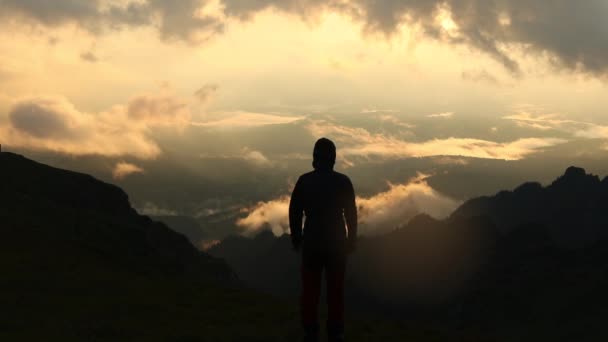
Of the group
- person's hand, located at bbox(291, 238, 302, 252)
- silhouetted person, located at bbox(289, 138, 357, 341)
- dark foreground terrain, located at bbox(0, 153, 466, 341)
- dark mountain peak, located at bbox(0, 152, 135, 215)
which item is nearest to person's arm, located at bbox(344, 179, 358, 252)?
silhouetted person, located at bbox(289, 138, 357, 341)

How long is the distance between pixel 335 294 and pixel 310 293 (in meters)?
0.54

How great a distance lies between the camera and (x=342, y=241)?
12492mm

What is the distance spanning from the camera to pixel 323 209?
1248 centimetres

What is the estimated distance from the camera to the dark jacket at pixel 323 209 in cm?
1239

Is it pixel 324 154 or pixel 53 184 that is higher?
pixel 53 184

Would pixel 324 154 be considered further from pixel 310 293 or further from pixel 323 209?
pixel 310 293

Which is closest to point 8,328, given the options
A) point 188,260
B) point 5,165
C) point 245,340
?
point 245,340

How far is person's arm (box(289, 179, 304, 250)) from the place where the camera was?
12547 mm

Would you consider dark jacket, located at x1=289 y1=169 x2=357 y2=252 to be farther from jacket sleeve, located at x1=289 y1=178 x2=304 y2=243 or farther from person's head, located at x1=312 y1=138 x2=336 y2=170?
person's head, located at x1=312 y1=138 x2=336 y2=170

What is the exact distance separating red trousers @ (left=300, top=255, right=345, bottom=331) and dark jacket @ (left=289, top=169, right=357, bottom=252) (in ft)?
1.01

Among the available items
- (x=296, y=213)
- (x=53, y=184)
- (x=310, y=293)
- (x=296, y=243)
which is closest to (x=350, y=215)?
(x=296, y=213)

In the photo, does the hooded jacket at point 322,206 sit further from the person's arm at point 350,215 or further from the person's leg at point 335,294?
the person's leg at point 335,294

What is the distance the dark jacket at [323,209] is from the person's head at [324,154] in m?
0.11

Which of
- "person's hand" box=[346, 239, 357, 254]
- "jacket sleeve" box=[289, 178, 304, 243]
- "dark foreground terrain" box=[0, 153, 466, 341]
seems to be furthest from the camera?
"dark foreground terrain" box=[0, 153, 466, 341]
